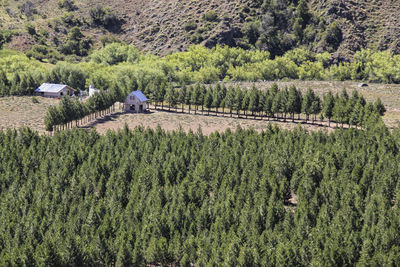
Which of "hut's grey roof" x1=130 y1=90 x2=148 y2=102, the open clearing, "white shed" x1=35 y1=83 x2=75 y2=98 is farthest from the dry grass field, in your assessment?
"hut's grey roof" x1=130 y1=90 x2=148 y2=102

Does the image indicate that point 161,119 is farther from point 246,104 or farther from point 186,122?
point 246,104

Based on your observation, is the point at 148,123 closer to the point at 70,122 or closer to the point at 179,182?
the point at 70,122

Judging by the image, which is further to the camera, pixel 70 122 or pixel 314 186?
pixel 70 122

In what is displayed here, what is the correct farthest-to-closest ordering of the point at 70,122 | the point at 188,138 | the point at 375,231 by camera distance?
the point at 70,122 → the point at 188,138 → the point at 375,231

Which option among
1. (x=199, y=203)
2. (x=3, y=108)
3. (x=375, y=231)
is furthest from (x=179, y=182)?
(x=3, y=108)

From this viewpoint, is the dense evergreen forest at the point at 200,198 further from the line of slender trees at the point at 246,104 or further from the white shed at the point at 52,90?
the white shed at the point at 52,90
